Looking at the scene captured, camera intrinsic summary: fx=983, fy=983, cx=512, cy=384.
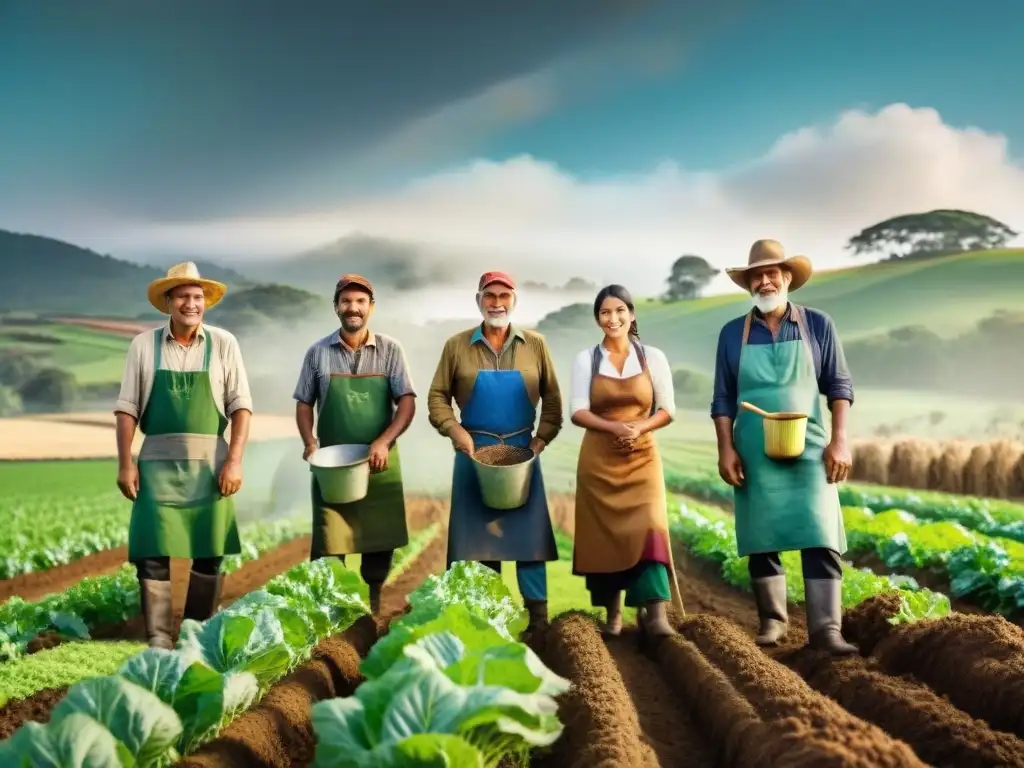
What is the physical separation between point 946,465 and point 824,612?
15999mm

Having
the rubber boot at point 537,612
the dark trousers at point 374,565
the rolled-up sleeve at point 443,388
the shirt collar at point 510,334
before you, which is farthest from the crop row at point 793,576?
the dark trousers at point 374,565

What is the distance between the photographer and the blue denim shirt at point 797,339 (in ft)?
16.4

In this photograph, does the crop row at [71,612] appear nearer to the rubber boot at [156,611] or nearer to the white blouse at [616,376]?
the rubber boot at [156,611]

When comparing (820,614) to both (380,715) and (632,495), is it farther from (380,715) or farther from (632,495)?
(380,715)

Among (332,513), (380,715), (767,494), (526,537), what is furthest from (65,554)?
(380,715)

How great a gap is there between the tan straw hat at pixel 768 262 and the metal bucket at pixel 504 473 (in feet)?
4.72

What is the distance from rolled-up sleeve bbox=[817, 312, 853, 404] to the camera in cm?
498

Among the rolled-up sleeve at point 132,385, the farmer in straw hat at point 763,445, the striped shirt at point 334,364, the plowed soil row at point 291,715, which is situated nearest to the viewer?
the plowed soil row at point 291,715

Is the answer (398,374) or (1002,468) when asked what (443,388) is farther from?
(1002,468)

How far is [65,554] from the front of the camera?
11.3 metres

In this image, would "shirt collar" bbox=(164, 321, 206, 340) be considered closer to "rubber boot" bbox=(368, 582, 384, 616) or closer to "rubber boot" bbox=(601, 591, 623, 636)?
"rubber boot" bbox=(368, 582, 384, 616)

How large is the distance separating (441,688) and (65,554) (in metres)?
10.3

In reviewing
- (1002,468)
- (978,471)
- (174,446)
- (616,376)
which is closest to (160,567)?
(174,446)

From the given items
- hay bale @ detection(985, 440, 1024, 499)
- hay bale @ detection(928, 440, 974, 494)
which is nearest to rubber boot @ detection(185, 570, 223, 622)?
hay bale @ detection(985, 440, 1024, 499)
